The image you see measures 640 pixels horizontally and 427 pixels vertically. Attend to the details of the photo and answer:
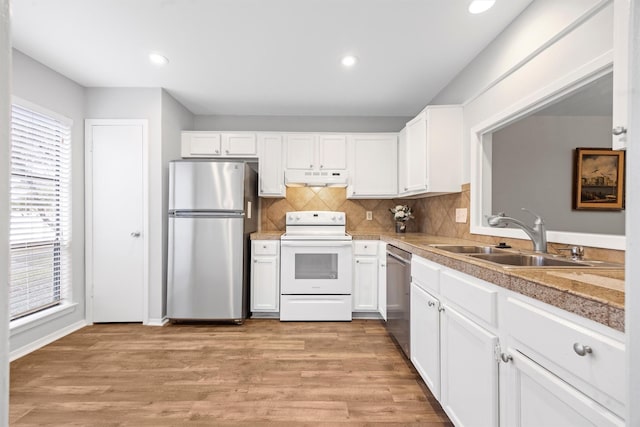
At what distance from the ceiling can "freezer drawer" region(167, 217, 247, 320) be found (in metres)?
1.41

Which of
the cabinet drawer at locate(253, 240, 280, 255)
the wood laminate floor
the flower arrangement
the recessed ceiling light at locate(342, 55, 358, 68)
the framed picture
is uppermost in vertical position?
the recessed ceiling light at locate(342, 55, 358, 68)

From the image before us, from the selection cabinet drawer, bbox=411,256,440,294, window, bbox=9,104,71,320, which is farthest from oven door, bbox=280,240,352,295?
window, bbox=9,104,71,320

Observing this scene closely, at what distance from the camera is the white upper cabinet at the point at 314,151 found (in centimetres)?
360

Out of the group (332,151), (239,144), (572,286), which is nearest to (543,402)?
(572,286)

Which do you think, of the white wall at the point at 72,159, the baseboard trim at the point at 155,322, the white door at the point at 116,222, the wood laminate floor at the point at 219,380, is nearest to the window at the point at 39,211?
the white wall at the point at 72,159

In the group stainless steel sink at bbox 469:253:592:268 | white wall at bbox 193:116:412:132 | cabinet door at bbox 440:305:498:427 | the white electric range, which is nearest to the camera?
cabinet door at bbox 440:305:498:427

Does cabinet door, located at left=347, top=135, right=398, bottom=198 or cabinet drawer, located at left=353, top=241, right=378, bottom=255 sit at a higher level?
cabinet door, located at left=347, top=135, right=398, bottom=198

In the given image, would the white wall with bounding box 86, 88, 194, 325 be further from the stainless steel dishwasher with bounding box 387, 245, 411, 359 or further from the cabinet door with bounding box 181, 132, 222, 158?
the stainless steel dishwasher with bounding box 387, 245, 411, 359

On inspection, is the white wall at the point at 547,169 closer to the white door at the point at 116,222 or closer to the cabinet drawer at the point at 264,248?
the cabinet drawer at the point at 264,248

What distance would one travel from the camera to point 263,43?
→ 2.27 metres

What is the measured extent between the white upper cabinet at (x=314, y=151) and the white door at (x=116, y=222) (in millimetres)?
1570

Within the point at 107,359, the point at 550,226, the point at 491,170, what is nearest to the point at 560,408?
the point at 550,226

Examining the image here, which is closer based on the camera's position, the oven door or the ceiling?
the ceiling

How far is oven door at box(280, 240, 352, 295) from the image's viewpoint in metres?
3.23
